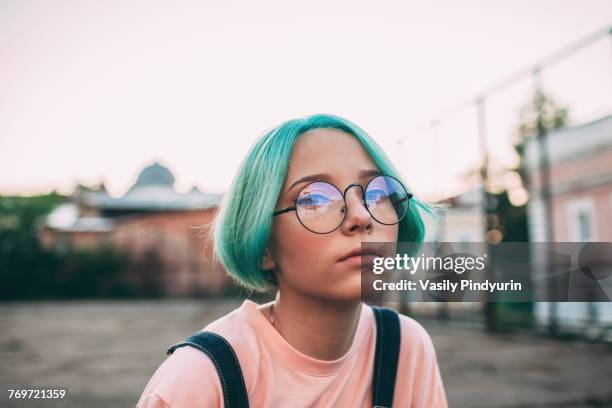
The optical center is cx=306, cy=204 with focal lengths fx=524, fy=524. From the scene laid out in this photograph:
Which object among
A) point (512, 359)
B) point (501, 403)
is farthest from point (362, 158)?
point (512, 359)

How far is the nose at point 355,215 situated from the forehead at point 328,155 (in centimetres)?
5

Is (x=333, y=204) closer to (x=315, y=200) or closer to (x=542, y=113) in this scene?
(x=315, y=200)

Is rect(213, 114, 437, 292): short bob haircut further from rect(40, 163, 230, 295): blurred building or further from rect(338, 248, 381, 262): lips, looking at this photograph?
rect(40, 163, 230, 295): blurred building

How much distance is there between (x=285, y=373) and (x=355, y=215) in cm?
39

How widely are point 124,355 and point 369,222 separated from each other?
18.6 feet

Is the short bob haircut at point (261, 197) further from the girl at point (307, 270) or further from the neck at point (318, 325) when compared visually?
the neck at point (318, 325)

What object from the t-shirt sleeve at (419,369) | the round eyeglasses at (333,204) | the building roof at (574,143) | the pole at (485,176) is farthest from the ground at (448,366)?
the building roof at (574,143)

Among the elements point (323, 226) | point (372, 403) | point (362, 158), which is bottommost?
point (372, 403)

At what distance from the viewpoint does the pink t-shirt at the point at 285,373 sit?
1030 millimetres

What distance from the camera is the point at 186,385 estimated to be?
1.02 metres

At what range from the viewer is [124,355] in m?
6.02

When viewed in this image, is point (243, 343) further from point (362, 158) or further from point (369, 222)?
point (362, 158)

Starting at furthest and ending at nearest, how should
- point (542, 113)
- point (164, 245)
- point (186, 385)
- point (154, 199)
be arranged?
1. point (154, 199)
2. point (164, 245)
3. point (542, 113)
4. point (186, 385)

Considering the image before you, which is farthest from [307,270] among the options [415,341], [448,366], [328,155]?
[448,366]
